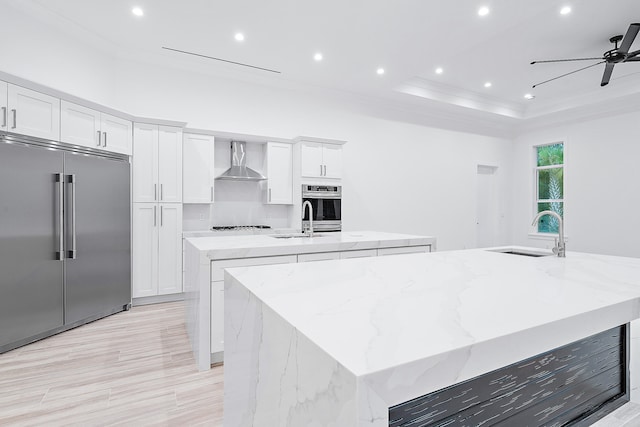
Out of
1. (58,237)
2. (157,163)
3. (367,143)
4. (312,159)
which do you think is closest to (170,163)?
(157,163)

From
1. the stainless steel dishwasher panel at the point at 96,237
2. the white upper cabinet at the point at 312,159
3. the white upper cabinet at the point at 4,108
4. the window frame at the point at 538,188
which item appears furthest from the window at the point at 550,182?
the white upper cabinet at the point at 4,108

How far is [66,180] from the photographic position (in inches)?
122

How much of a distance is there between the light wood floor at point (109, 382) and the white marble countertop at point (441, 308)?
117 cm

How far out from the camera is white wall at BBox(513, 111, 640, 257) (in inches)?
227

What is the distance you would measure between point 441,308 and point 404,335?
0.26 metres

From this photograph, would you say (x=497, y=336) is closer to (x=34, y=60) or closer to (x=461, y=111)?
(x=34, y=60)

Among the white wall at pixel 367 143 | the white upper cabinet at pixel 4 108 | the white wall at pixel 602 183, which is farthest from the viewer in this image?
the white wall at pixel 602 183

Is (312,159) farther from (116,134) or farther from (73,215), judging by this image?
(73,215)

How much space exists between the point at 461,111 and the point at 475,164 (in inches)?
50.8

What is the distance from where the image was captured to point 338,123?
5.67 metres

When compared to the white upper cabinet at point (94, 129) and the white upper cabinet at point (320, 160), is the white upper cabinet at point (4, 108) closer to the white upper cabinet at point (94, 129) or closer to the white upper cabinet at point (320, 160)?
the white upper cabinet at point (94, 129)

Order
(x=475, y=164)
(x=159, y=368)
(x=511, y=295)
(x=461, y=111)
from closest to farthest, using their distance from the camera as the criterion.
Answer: (x=511, y=295) → (x=159, y=368) → (x=461, y=111) → (x=475, y=164)

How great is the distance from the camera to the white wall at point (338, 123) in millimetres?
3646

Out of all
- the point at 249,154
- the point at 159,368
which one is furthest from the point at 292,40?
the point at 159,368
